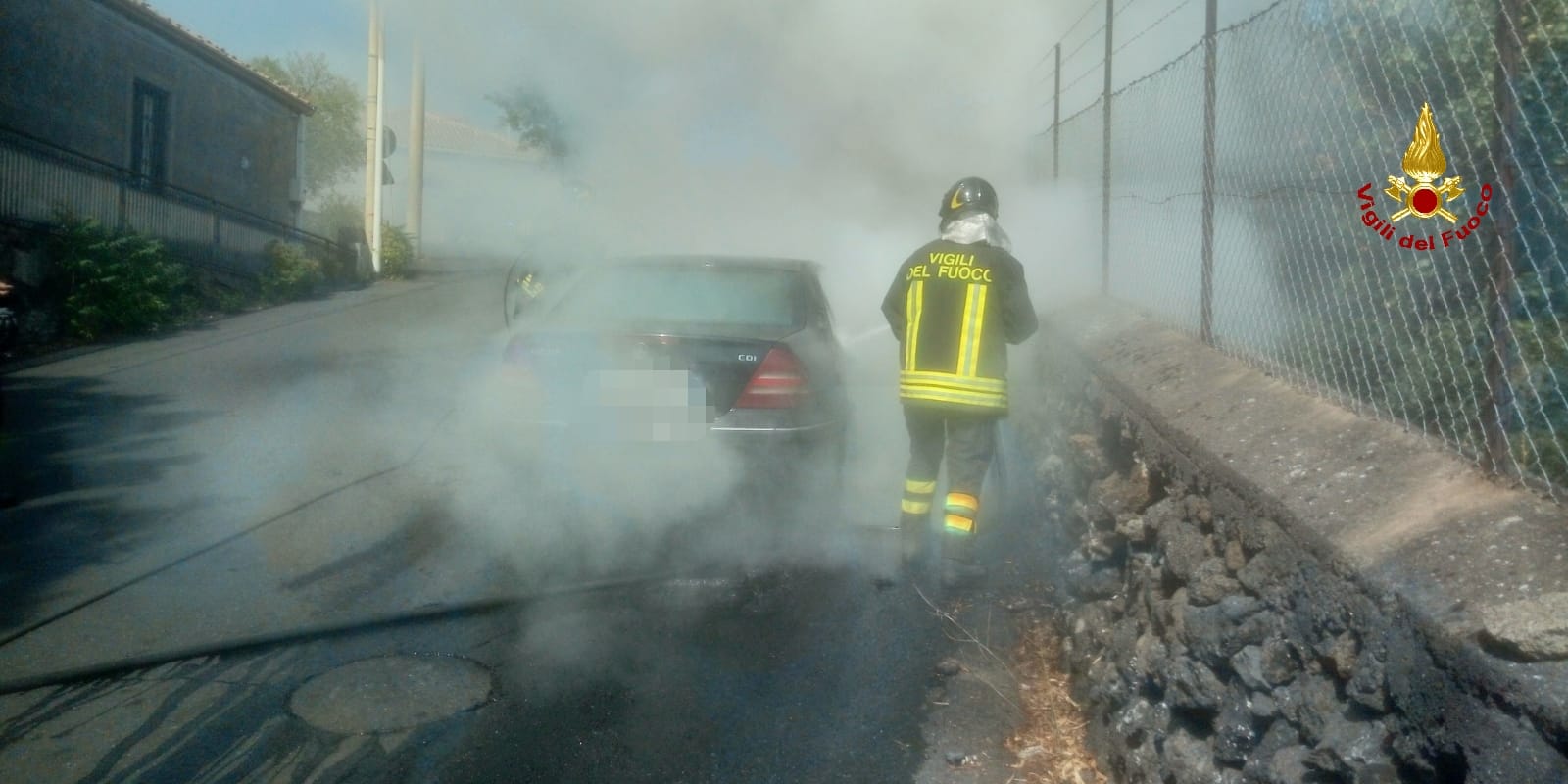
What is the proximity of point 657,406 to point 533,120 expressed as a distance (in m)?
5.52

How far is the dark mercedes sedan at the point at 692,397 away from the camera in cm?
535

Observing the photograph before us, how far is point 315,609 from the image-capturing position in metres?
4.57

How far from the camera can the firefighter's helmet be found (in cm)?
502

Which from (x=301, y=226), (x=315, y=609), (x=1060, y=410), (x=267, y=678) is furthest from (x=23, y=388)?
(x=301, y=226)

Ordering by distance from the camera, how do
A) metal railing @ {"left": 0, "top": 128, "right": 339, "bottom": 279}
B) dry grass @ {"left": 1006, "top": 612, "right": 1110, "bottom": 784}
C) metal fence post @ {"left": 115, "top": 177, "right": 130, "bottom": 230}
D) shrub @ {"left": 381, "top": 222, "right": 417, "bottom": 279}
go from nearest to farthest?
dry grass @ {"left": 1006, "top": 612, "right": 1110, "bottom": 784}
metal railing @ {"left": 0, "top": 128, "right": 339, "bottom": 279}
metal fence post @ {"left": 115, "top": 177, "right": 130, "bottom": 230}
shrub @ {"left": 381, "top": 222, "right": 417, "bottom": 279}

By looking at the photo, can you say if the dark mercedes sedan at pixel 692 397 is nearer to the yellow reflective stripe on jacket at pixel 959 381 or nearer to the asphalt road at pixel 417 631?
the asphalt road at pixel 417 631

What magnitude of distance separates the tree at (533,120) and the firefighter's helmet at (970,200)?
5159 millimetres

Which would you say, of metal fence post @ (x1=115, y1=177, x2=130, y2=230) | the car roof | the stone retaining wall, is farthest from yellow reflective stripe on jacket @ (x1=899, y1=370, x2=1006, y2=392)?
metal fence post @ (x1=115, y1=177, x2=130, y2=230)

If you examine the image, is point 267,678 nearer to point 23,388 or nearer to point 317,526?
point 317,526

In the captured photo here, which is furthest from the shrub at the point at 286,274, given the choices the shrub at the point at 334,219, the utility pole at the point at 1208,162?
the utility pole at the point at 1208,162

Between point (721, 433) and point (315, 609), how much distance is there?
174 centimetres

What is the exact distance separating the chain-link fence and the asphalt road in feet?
4.82

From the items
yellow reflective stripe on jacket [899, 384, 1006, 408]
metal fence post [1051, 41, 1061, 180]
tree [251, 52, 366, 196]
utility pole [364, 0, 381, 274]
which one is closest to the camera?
yellow reflective stripe on jacket [899, 384, 1006, 408]

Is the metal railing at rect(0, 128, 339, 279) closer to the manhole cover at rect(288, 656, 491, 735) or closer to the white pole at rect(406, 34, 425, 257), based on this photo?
the white pole at rect(406, 34, 425, 257)
